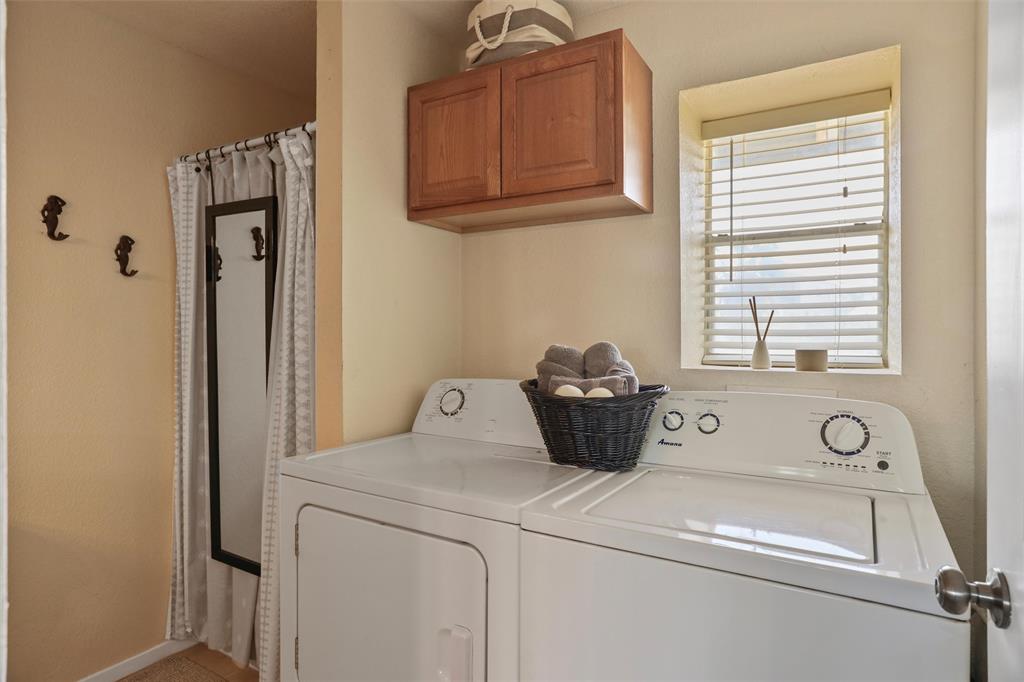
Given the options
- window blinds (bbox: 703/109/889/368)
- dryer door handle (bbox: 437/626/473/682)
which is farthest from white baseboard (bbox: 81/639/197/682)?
window blinds (bbox: 703/109/889/368)

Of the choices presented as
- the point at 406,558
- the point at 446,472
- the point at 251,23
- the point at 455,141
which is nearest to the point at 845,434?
the point at 446,472

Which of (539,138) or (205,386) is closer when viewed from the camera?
(539,138)

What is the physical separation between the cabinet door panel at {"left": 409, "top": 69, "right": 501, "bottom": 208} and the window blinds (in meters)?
0.77

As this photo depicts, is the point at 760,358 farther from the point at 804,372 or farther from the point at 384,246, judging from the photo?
the point at 384,246

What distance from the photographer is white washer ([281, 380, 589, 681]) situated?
1.17 m

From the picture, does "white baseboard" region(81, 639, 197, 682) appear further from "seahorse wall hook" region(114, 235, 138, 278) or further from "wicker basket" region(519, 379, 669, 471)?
"wicker basket" region(519, 379, 669, 471)

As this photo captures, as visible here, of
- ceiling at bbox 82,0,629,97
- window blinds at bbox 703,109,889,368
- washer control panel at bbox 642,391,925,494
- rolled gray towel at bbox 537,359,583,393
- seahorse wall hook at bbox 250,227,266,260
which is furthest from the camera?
seahorse wall hook at bbox 250,227,266,260

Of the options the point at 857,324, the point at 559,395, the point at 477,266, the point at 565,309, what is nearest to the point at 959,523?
the point at 857,324

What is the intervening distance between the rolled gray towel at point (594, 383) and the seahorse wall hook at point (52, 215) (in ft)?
6.12

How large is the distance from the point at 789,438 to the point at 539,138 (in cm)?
110

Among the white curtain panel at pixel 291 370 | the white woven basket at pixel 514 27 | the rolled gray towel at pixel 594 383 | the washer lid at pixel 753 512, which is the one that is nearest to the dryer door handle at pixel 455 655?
the washer lid at pixel 753 512

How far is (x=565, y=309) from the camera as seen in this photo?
6.82 ft

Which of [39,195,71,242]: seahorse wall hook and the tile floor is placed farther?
the tile floor

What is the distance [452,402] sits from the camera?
78.5 inches
